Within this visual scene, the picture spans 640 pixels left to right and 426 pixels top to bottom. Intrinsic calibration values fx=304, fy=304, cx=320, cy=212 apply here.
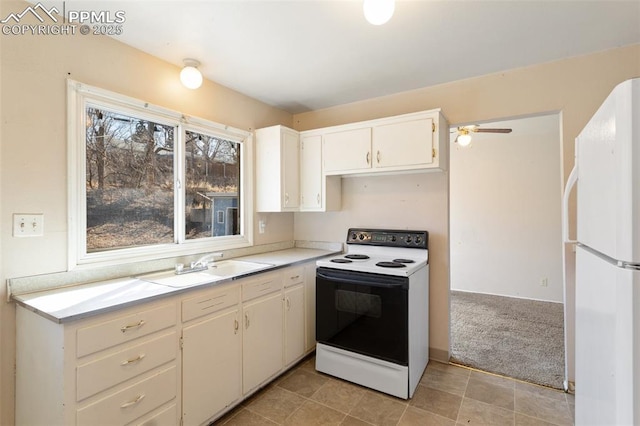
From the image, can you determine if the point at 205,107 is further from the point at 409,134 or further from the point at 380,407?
the point at 380,407

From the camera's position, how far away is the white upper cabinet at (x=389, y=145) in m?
2.40

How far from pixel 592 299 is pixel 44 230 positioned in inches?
101

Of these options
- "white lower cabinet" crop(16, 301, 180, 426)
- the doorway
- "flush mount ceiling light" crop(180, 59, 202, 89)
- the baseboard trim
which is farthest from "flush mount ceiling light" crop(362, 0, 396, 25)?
the doorway

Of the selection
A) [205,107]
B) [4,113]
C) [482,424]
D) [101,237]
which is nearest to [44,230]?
[101,237]

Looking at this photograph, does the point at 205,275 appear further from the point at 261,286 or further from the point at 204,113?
the point at 204,113

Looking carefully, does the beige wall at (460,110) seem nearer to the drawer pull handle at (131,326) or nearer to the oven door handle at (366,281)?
the oven door handle at (366,281)

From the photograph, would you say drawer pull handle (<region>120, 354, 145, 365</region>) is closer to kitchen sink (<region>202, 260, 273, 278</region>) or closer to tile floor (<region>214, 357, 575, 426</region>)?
kitchen sink (<region>202, 260, 273, 278</region>)

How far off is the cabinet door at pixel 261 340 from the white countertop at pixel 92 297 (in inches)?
15.6

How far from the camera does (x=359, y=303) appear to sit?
2.36 metres

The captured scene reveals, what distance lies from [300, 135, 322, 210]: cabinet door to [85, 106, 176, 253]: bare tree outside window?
47.0 inches

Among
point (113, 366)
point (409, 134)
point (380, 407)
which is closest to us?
point (113, 366)

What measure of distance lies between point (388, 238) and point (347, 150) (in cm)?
90

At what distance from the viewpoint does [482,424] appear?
190 cm

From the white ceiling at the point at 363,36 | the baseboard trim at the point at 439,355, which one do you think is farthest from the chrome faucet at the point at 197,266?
the baseboard trim at the point at 439,355
